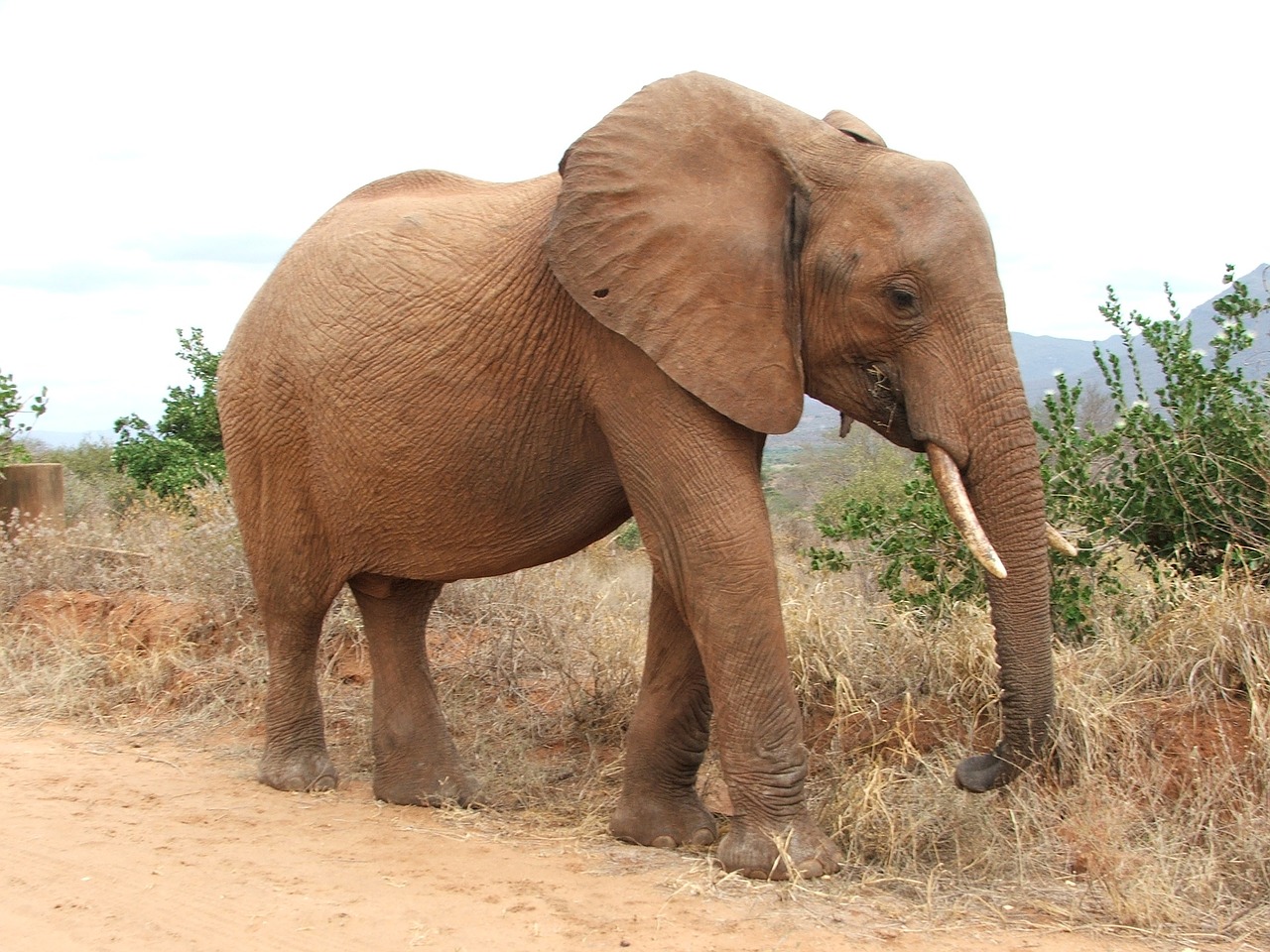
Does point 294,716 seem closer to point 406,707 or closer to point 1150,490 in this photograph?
point 406,707

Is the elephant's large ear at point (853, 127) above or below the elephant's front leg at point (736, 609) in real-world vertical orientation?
above

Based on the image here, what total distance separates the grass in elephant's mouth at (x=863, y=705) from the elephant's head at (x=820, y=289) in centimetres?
58

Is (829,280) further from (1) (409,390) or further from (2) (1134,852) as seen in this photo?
(2) (1134,852)

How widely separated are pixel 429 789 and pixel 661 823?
4.20 feet

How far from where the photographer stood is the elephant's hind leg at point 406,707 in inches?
237

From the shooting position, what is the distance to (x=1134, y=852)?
177 inches

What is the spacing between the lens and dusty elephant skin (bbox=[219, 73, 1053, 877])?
438 centimetres

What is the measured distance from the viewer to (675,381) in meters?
4.56

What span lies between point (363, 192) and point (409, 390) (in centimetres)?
150

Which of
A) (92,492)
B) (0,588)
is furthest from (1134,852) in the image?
(92,492)

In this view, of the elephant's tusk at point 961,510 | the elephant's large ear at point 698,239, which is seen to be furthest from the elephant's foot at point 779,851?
the elephant's large ear at point 698,239

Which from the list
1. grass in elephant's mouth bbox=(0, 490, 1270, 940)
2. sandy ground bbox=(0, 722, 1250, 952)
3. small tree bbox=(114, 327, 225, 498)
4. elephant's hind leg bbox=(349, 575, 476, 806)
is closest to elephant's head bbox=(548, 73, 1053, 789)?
grass in elephant's mouth bbox=(0, 490, 1270, 940)

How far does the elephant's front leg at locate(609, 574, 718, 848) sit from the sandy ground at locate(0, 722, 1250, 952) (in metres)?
0.20

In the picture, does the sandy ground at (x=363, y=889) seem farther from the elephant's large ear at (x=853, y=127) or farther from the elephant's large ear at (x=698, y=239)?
the elephant's large ear at (x=853, y=127)
